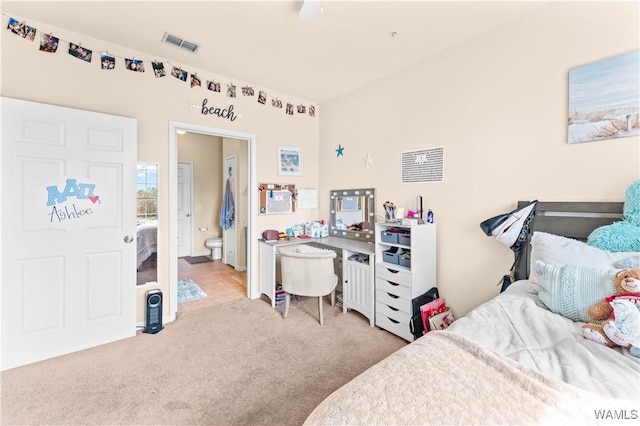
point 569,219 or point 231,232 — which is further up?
point 569,219

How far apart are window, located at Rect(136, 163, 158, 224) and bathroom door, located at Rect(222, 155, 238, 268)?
1867mm

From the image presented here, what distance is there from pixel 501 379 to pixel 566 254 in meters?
1.14

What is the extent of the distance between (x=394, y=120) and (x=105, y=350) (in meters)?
3.52

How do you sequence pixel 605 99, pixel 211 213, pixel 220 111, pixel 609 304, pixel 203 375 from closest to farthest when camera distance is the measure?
1. pixel 609 304
2. pixel 605 99
3. pixel 203 375
4. pixel 220 111
5. pixel 211 213

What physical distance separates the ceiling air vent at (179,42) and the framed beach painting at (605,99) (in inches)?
120

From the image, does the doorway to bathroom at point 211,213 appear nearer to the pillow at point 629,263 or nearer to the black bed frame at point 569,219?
the black bed frame at point 569,219

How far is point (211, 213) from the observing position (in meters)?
5.96

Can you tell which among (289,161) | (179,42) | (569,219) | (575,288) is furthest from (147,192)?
(569,219)

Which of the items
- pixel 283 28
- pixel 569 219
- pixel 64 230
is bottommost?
pixel 64 230

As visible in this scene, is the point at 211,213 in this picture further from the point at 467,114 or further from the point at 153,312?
the point at 467,114

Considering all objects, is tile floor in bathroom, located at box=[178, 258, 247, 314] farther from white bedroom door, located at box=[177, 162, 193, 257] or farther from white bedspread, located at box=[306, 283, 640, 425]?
white bedspread, located at box=[306, 283, 640, 425]

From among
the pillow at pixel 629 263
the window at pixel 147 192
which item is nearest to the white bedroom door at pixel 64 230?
the window at pixel 147 192

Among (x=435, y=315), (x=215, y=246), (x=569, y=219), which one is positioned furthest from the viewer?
(x=215, y=246)

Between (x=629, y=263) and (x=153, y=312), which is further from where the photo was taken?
(x=153, y=312)
